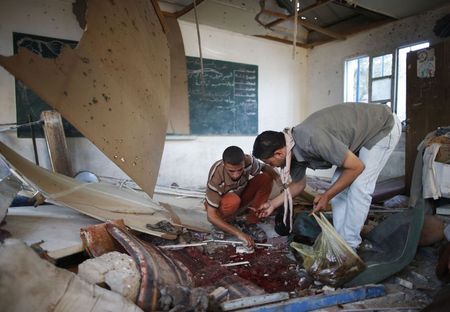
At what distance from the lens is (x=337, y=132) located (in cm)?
185

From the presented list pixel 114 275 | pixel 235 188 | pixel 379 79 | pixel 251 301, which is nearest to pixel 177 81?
pixel 235 188

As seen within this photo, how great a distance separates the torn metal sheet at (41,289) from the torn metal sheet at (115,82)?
31.6 inches

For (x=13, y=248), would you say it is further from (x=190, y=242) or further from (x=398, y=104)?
(x=398, y=104)

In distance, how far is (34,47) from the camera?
146 inches

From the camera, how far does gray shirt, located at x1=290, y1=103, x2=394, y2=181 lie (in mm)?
1733

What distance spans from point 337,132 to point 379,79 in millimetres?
3767

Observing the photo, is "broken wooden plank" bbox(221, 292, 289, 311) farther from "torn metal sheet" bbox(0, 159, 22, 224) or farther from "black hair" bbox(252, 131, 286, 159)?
"torn metal sheet" bbox(0, 159, 22, 224)

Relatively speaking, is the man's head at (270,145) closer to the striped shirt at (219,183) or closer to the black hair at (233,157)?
the black hair at (233,157)

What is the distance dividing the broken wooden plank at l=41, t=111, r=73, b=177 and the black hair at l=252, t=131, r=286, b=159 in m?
2.66

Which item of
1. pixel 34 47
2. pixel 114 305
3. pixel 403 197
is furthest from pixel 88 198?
pixel 403 197

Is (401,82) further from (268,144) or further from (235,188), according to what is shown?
(268,144)

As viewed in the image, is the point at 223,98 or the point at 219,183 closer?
the point at 219,183

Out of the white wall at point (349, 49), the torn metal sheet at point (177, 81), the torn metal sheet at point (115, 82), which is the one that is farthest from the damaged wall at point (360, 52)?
the torn metal sheet at point (115, 82)

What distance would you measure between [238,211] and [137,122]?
1.19 metres
